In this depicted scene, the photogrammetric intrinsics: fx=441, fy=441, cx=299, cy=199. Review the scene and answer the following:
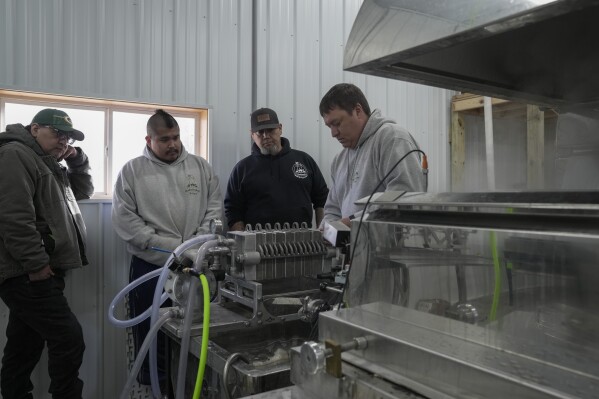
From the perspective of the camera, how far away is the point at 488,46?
0.95 meters

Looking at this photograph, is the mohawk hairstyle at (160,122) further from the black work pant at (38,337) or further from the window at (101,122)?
the black work pant at (38,337)

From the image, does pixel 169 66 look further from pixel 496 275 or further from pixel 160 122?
pixel 496 275

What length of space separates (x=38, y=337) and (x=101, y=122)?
1.18 meters

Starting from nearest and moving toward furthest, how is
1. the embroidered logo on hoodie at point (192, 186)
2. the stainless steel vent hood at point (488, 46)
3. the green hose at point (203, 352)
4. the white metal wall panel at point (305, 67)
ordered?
the stainless steel vent hood at point (488, 46) → the green hose at point (203, 352) → the embroidered logo on hoodie at point (192, 186) → the white metal wall panel at point (305, 67)

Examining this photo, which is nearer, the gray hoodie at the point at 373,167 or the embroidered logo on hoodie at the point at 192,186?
the gray hoodie at the point at 373,167

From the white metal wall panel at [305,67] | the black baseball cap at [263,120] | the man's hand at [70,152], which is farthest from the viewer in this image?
the white metal wall panel at [305,67]

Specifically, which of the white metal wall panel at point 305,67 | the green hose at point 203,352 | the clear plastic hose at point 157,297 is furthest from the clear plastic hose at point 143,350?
the white metal wall panel at point 305,67

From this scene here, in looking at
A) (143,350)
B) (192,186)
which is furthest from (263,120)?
(143,350)

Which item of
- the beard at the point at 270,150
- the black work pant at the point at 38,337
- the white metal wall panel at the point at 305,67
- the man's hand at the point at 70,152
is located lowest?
the black work pant at the point at 38,337

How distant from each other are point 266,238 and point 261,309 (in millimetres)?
224

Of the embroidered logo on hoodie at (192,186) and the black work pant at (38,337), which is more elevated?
the embroidered logo on hoodie at (192,186)

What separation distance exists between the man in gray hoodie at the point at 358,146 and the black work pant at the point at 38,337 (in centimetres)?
129

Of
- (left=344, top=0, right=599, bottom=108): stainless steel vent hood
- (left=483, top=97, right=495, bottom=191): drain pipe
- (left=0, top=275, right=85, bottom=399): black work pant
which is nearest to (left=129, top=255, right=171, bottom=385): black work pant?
(left=0, top=275, right=85, bottom=399): black work pant

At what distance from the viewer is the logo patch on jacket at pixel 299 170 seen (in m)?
2.75
